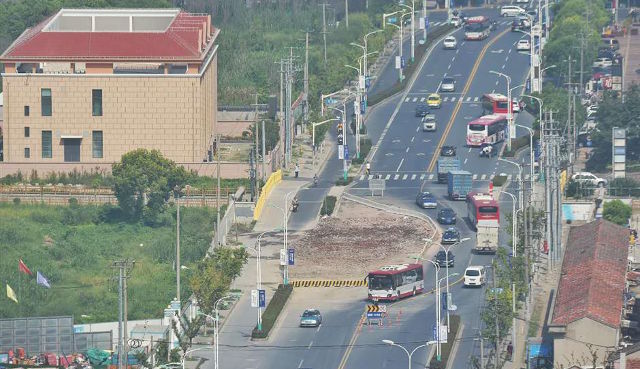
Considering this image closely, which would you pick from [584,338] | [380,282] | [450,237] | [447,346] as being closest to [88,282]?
[380,282]

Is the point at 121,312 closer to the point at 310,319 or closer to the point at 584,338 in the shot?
the point at 310,319

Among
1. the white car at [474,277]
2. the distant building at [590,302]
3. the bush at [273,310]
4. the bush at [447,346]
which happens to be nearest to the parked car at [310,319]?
the bush at [273,310]

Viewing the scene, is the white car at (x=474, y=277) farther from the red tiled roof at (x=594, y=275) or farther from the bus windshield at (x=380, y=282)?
the bus windshield at (x=380, y=282)

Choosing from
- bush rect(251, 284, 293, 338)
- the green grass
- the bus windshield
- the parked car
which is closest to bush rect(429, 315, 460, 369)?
the bus windshield

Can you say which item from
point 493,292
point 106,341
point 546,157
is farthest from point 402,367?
point 546,157

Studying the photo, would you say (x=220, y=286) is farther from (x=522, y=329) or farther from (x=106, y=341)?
(x=522, y=329)
